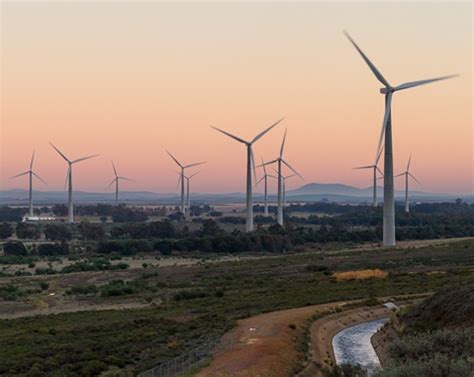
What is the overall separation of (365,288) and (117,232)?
391 ft

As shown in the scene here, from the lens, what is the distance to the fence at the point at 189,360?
1385 inches

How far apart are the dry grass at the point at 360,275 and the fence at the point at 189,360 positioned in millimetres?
39838

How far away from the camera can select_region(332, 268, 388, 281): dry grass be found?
81550 mm

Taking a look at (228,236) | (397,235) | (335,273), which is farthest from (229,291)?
(397,235)

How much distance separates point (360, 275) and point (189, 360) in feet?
156

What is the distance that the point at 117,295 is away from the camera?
74188mm

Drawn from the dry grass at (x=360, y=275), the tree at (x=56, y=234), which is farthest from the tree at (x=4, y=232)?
the dry grass at (x=360, y=275)

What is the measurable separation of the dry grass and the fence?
3984cm

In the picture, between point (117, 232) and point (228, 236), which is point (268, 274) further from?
point (117, 232)

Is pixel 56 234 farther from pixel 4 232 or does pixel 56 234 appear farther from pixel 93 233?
pixel 4 232

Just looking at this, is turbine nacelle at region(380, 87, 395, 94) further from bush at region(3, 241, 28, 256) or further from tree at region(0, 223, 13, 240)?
tree at region(0, 223, 13, 240)

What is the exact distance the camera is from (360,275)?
8288 cm

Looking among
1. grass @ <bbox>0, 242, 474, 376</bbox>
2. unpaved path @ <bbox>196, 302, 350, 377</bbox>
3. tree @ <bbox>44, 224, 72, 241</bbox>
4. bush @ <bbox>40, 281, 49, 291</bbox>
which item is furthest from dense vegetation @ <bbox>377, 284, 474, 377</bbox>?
tree @ <bbox>44, 224, 72, 241</bbox>

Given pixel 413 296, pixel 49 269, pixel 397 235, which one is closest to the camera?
pixel 413 296
